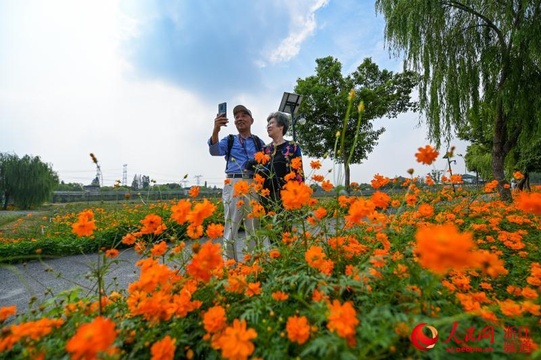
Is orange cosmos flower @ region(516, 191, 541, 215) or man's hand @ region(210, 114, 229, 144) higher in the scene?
man's hand @ region(210, 114, 229, 144)

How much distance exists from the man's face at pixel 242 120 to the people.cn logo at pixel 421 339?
229 cm

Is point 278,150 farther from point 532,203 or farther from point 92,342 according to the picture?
point 92,342

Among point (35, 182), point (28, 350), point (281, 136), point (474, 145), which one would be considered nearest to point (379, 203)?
point (28, 350)

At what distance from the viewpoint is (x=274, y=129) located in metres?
2.52

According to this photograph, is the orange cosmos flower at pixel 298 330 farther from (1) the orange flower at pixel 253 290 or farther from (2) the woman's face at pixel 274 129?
(2) the woman's face at pixel 274 129

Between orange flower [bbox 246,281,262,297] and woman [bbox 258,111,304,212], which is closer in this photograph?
orange flower [bbox 246,281,262,297]

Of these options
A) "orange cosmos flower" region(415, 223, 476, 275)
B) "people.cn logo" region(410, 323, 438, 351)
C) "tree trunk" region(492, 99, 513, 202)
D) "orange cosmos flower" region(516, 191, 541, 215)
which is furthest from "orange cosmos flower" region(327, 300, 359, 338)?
"tree trunk" region(492, 99, 513, 202)

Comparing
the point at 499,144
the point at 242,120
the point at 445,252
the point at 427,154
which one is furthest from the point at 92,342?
the point at 499,144

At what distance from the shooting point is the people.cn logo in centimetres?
63

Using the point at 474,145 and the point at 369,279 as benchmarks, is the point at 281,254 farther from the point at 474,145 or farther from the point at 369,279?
the point at 474,145

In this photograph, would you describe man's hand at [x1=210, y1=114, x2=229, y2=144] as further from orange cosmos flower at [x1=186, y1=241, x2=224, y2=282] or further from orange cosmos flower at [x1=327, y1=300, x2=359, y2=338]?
orange cosmos flower at [x1=327, y1=300, x2=359, y2=338]

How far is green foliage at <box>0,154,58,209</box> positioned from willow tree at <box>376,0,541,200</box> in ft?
70.0

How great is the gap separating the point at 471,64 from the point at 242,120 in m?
5.29

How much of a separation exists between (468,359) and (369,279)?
0.31 m
